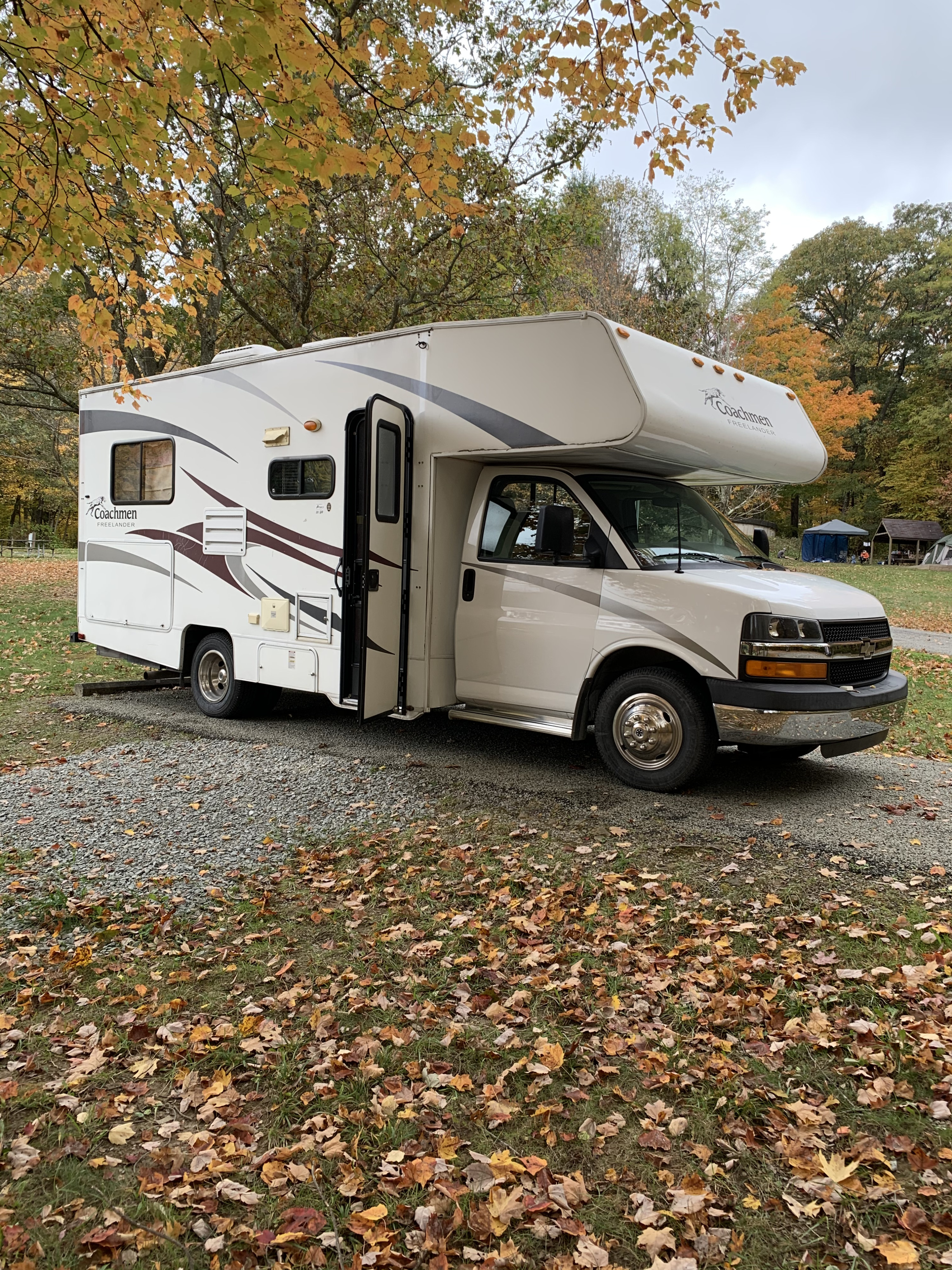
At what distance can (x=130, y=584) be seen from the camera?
9359 millimetres

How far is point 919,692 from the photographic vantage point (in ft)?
35.8

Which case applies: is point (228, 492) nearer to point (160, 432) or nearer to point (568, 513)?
point (160, 432)

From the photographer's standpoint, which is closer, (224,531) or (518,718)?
(518,718)

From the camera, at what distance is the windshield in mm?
6484

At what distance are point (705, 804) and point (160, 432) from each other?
6246 mm

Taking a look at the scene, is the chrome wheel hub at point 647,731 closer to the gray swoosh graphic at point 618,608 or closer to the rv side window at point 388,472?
the gray swoosh graphic at point 618,608

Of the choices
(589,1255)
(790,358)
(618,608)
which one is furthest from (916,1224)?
(790,358)

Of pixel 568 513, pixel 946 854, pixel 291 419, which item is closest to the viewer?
pixel 946 854

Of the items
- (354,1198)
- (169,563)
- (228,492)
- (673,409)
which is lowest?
(354,1198)

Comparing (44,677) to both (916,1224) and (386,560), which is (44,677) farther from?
(916,1224)

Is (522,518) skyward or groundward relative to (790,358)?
groundward

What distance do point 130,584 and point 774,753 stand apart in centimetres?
649

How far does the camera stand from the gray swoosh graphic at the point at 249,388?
7.71 metres

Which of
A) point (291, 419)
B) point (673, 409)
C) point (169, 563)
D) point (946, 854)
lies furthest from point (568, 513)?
point (169, 563)
